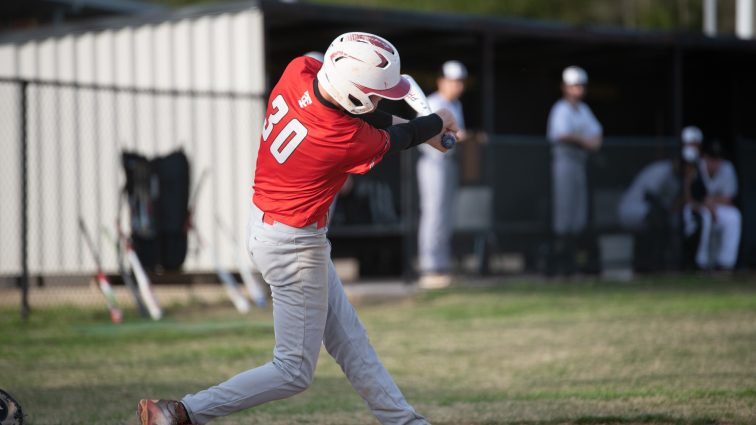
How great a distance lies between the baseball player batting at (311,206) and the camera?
15.9ft

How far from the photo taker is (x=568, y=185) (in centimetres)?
1369

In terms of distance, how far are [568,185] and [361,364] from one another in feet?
29.3

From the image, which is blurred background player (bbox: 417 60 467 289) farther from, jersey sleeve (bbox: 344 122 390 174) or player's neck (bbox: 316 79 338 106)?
player's neck (bbox: 316 79 338 106)

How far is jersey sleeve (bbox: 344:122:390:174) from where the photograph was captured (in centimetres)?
486

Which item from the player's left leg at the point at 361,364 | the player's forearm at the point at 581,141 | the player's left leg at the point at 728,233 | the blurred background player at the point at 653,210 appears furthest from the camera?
the player's left leg at the point at 728,233

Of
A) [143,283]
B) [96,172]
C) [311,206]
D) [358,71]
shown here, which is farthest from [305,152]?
[96,172]

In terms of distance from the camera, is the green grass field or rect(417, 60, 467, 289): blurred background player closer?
the green grass field

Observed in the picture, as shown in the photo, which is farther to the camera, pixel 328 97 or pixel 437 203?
pixel 437 203

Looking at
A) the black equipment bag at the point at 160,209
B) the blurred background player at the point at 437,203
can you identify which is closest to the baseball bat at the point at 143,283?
the black equipment bag at the point at 160,209

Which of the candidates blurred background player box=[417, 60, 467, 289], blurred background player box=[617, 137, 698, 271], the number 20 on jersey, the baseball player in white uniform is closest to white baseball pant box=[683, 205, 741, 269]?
the baseball player in white uniform

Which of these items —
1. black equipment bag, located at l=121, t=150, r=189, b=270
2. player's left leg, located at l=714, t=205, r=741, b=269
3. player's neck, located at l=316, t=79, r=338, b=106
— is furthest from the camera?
player's left leg, located at l=714, t=205, r=741, b=269

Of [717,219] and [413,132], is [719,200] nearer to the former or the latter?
[717,219]

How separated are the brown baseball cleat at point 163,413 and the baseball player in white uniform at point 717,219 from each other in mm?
10747

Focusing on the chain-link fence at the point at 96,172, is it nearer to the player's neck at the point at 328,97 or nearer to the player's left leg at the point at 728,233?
the player's left leg at the point at 728,233
